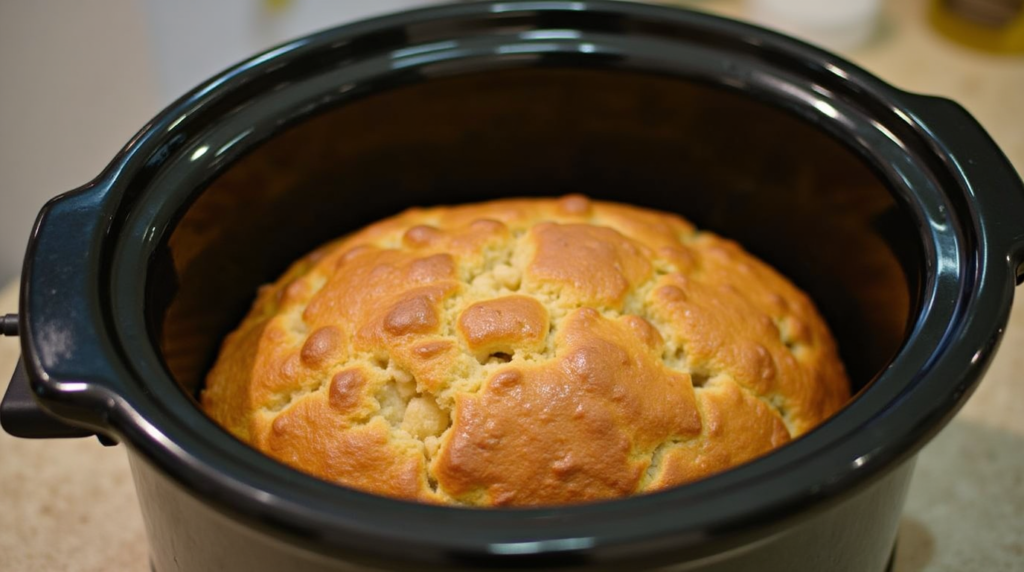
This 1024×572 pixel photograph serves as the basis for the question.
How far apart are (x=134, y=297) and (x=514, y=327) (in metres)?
0.32

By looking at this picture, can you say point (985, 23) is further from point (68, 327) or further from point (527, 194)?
point (68, 327)

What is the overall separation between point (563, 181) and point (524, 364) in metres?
0.40

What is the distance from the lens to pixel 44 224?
30.2 inches

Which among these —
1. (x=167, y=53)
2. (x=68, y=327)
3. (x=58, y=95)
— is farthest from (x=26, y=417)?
(x=167, y=53)

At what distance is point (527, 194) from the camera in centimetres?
122

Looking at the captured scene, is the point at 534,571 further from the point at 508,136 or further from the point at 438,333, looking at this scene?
the point at 508,136

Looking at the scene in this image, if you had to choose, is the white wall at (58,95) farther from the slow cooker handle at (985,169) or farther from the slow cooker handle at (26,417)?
the slow cooker handle at (985,169)

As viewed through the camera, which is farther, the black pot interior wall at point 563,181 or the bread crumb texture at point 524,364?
the black pot interior wall at point 563,181

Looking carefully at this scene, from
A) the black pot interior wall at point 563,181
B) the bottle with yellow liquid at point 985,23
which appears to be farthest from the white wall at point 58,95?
the bottle with yellow liquid at point 985,23

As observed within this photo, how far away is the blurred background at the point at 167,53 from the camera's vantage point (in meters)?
1.55

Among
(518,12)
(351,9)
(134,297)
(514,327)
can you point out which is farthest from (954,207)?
(351,9)

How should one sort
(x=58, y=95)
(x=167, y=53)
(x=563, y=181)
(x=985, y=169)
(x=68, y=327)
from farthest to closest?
(x=167, y=53) → (x=58, y=95) → (x=563, y=181) → (x=985, y=169) → (x=68, y=327)

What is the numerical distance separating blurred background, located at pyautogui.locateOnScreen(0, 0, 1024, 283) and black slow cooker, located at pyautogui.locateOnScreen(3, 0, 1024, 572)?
0.71m

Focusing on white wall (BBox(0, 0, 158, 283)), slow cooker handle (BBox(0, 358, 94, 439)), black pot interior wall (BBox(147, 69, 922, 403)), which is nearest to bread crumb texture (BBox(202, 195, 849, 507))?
black pot interior wall (BBox(147, 69, 922, 403))
